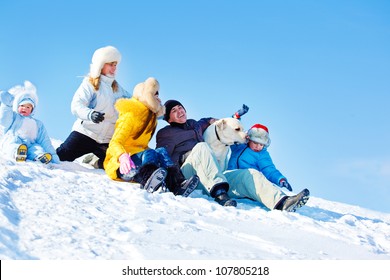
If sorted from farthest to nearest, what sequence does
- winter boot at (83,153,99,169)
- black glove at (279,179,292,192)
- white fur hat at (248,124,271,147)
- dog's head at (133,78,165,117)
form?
winter boot at (83,153,99,169), white fur hat at (248,124,271,147), black glove at (279,179,292,192), dog's head at (133,78,165,117)

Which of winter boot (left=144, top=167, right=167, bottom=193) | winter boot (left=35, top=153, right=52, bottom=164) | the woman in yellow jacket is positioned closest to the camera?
winter boot (left=144, top=167, right=167, bottom=193)

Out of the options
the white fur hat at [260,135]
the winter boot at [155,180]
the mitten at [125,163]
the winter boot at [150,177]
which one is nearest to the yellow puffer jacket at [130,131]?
the mitten at [125,163]

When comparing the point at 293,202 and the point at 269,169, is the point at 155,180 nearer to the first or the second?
the point at 293,202

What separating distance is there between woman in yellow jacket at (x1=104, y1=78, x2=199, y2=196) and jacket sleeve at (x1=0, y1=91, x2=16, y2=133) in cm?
149

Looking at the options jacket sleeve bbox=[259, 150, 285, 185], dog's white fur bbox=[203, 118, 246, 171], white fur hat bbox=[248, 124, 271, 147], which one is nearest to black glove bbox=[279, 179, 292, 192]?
jacket sleeve bbox=[259, 150, 285, 185]

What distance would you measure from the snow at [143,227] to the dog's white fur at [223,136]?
59 centimetres

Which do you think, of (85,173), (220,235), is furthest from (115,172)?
(220,235)

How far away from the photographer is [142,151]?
5.05 metres

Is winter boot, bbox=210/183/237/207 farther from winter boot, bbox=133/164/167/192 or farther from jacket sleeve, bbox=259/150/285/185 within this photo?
jacket sleeve, bbox=259/150/285/185

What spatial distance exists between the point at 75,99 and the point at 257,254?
11.1 ft

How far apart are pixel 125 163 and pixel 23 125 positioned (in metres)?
1.81

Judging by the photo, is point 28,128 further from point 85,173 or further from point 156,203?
point 156,203

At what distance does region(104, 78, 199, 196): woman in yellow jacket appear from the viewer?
4672 mm

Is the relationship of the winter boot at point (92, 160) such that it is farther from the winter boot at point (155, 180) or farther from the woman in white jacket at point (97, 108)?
the winter boot at point (155, 180)
